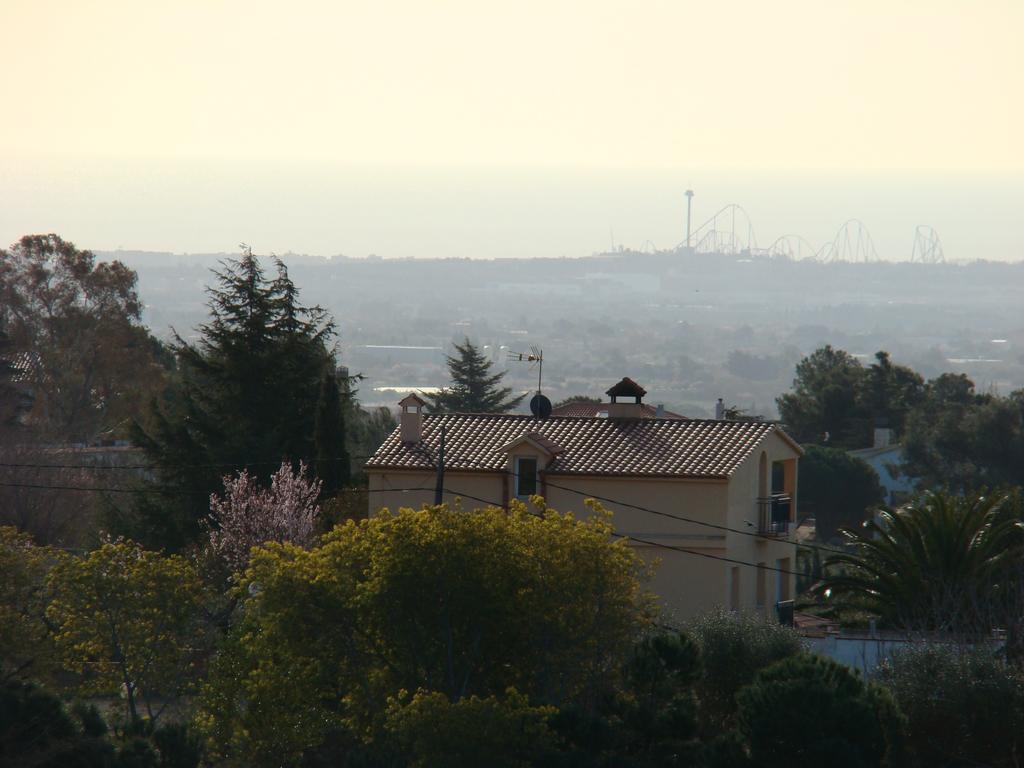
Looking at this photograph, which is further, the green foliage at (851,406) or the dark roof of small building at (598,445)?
the green foliage at (851,406)

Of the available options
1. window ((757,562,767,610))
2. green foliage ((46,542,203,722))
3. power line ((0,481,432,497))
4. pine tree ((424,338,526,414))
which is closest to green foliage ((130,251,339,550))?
power line ((0,481,432,497))

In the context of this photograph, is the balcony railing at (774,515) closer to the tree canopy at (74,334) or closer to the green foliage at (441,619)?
the green foliage at (441,619)

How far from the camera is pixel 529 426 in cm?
3591

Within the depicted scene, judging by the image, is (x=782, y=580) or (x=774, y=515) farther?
(x=782, y=580)

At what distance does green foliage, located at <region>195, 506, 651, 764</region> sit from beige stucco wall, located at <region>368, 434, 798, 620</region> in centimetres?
756

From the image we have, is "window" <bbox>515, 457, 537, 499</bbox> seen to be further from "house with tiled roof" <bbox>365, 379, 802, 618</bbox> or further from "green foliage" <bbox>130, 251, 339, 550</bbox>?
"green foliage" <bbox>130, 251, 339, 550</bbox>

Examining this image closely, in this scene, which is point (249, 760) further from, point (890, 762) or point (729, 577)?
point (729, 577)

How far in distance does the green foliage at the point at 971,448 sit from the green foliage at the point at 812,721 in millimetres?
49033

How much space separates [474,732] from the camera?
22625 millimetres

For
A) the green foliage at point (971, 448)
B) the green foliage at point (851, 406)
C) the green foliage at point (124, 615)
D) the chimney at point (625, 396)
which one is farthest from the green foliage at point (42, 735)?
the green foliage at point (851, 406)

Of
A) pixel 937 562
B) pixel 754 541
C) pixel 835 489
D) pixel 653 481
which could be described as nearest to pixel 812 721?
pixel 937 562

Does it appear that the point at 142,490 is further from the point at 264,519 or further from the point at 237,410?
the point at 264,519

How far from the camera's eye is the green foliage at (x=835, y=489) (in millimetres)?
69250

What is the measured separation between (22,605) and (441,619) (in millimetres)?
9312
